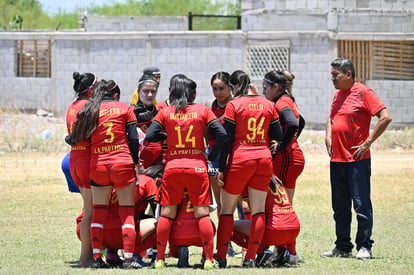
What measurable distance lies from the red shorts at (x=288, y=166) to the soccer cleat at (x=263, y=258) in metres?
0.94

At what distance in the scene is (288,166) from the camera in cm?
977

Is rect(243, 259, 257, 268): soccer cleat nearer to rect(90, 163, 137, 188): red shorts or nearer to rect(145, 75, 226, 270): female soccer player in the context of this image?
rect(145, 75, 226, 270): female soccer player

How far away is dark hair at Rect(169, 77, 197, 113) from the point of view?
8.93m

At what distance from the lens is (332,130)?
10016 mm

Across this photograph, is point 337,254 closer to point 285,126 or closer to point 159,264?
point 285,126

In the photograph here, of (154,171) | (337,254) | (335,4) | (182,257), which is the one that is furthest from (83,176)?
(335,4)

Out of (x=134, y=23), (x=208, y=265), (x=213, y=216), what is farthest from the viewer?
(x=134, y=23)

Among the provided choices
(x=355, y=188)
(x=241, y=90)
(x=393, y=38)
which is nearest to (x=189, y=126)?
(x=241, y=90)

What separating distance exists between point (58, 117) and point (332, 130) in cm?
2058

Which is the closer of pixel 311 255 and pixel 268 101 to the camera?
pixel 268 101

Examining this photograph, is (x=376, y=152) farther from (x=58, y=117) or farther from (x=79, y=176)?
(x=79, y=176)

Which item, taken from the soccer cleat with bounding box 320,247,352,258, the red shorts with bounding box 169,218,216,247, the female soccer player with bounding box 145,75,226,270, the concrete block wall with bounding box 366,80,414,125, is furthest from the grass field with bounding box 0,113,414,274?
the concrete block wall with bounding box 366,80,414,125

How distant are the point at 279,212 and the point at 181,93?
1.68 meters

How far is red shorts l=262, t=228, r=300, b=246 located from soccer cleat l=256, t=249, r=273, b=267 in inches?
4.8
